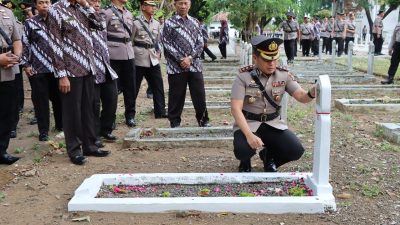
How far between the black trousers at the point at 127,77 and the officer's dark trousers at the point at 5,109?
1.66 m

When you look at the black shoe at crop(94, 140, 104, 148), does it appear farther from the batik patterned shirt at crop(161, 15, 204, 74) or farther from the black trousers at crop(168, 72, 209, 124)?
the batik patterned shirt at crop(161, 15, 204, 74)

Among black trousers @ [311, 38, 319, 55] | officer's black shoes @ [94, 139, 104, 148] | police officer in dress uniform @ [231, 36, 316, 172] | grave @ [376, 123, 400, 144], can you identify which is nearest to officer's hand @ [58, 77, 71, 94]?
officer's black shoes @ [94, 139, 104, 148]

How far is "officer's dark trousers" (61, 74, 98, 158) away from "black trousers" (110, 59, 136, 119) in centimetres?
120

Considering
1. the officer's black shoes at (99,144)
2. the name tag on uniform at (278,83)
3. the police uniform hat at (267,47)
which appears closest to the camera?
the police uniform hat at (267,47)

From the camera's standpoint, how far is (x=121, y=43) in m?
6.36

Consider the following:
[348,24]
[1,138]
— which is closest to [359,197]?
[1,138]

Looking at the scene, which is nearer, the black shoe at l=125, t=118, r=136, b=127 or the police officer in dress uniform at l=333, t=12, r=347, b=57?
the black shoe at l=125, t=118, r=136, b=127

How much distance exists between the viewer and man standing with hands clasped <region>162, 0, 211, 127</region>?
626 cm

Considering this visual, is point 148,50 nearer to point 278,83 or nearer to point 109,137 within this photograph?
point 109,137

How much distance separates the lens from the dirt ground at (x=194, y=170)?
3.60 meters

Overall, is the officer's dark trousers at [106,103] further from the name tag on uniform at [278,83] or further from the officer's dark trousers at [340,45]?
the officer's dark trousers at [340,45]

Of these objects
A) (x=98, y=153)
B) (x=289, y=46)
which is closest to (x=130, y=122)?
(x=98, y=153)

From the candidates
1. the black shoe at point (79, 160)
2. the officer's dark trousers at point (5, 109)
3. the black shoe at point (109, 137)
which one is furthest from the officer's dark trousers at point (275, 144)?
the officer's dark trousers at point (5, 109)

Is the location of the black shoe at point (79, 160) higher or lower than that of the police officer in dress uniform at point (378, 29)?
lower
